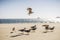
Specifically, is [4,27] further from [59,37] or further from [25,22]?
[59,37]

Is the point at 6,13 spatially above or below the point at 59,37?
above

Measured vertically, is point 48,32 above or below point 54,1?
below

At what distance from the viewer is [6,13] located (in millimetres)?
1451

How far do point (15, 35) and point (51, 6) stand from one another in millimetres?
565

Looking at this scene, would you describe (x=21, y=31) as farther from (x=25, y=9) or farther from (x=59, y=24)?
(x=59, y=24)

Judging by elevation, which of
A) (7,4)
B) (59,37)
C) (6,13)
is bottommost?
(59,37)

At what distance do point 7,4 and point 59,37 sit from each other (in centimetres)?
75

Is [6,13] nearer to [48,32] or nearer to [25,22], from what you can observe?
[25,22]

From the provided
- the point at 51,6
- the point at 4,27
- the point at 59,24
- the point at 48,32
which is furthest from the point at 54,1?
the point at 4,27

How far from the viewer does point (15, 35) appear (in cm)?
142

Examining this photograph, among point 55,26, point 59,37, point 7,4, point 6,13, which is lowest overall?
point 59,37

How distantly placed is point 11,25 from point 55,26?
529 mm

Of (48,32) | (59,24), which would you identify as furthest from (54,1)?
(48,32)

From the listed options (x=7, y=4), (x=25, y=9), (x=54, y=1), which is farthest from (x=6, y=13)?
(x=54, y=1)
